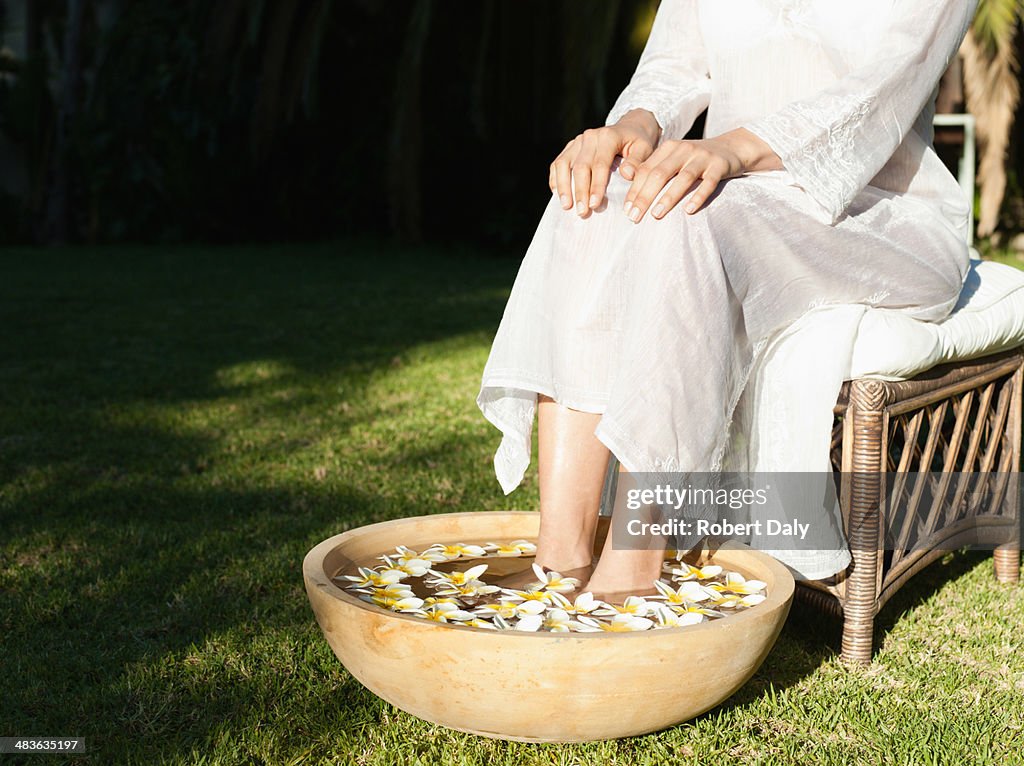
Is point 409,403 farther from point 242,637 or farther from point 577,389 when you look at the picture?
point 577,389

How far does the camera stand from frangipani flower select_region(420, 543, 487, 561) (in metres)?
1.50

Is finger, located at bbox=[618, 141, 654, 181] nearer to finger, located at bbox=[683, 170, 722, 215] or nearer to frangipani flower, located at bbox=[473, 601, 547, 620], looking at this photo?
finger, located at bbox=[683, 170, 722, 215]

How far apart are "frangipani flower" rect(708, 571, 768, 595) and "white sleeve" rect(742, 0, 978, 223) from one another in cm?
51

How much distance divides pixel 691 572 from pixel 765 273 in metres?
0.41

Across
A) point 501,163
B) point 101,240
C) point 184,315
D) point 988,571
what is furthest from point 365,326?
point 101,240

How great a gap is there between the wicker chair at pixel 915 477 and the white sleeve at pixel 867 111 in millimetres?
290

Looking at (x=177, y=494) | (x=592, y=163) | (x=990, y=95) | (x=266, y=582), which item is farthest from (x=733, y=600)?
(x=990, y=95)

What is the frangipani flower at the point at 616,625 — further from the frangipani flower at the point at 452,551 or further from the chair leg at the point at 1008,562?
the chair leg at the point at 1008,562

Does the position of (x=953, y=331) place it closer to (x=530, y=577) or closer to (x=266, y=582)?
(x=530, y=577)

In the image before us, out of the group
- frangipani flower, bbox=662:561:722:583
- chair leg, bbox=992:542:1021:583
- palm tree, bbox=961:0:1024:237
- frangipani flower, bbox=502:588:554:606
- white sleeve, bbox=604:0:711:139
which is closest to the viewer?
frangipani flower, bbox=502:588:554:606

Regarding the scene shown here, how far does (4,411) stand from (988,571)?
2652mm

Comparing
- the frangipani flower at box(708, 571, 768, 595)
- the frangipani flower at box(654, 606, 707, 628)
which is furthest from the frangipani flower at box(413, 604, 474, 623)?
the frangipani flower at box(708, 571, 768, 595)

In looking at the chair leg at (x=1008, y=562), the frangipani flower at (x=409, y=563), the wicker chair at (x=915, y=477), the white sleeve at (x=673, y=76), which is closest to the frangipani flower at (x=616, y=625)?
the frangipani flower at (x=409, y=563)

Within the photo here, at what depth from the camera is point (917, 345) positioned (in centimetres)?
151
